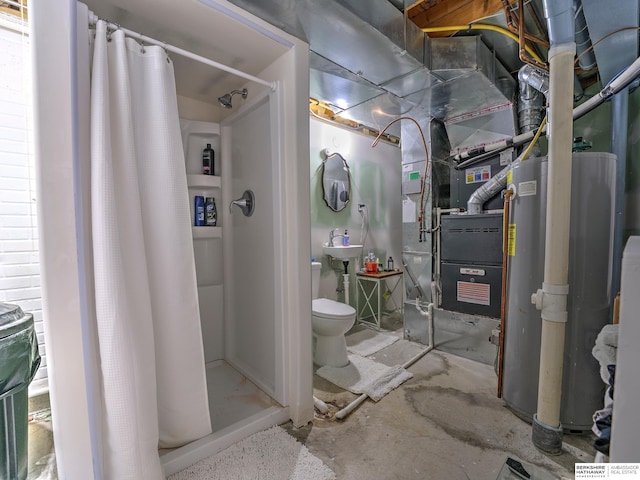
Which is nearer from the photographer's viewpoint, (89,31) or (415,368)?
(89,31)

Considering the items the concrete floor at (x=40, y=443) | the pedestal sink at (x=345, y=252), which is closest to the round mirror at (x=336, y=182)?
the pedestal sink at (x=345, y=252)

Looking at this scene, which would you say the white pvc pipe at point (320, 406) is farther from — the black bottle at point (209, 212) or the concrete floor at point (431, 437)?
the black bottle at point (209, 212)

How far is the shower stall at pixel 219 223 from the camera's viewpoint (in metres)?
0.98

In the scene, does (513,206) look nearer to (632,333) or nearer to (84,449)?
(632,333)

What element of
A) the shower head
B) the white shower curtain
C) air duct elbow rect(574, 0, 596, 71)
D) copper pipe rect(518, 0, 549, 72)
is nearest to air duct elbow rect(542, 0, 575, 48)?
copper pipe rect(518, 0, 549, 72)

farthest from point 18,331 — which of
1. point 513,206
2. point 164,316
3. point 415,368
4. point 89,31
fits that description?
point 513,206

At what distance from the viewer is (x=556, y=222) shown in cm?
133

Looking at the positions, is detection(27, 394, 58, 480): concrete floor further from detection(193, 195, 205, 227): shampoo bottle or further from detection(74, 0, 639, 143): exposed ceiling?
detection(74, 0, 639, 143): exposed ceiling

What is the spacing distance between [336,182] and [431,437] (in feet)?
8.13

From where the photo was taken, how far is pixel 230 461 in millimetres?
1366

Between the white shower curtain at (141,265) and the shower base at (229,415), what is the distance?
0.07m

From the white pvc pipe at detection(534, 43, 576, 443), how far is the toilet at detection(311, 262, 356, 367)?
1.18 meters

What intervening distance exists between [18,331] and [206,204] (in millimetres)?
1308

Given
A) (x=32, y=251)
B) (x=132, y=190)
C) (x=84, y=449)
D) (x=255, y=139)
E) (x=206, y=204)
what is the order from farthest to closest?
(x=206, y=204), (x=255, y=139), (x=32, y=251), (x=132, y=190), (x=84, y=449)
